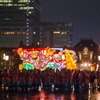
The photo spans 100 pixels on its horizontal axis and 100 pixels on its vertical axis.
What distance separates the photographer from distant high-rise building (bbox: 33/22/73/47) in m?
158

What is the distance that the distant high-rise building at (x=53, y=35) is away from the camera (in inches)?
6201

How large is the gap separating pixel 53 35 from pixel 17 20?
25.5m

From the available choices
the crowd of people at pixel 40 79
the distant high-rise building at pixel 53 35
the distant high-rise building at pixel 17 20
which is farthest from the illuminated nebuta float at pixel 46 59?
the distant high-rise building at pixel 53 35

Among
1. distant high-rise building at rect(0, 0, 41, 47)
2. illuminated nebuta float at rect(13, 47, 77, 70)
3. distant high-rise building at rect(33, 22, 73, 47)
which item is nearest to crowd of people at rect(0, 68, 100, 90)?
illuminated nebuta float at rect(13, 47, 77, 70)

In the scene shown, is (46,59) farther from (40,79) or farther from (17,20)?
(17,20)

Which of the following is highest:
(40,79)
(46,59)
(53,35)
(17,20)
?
(17,20)

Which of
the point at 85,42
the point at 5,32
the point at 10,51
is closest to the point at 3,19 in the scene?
the point at 5,32

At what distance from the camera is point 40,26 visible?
160250 mm

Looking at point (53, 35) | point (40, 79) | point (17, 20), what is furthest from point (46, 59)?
point (17, 20)

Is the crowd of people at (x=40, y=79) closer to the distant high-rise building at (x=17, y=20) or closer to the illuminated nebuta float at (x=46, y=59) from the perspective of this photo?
the illuminated nebuta float at (x=46, y=59)

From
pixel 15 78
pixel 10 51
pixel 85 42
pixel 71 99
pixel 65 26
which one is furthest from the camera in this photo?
pixel 65 26

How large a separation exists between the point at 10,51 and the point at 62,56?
194 feet

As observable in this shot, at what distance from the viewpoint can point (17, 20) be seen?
159 meters

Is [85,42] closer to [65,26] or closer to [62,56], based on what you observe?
[62,56]
